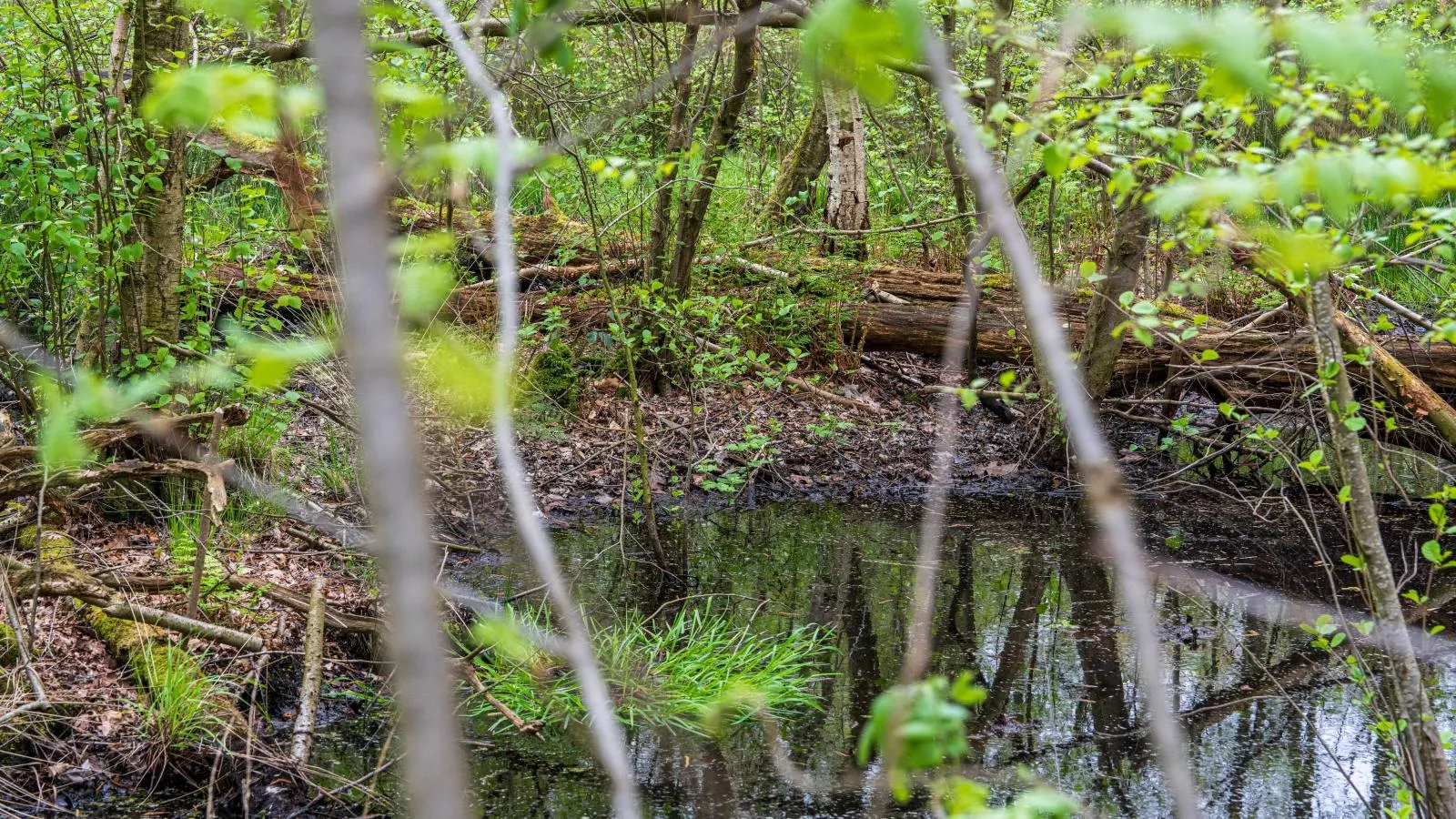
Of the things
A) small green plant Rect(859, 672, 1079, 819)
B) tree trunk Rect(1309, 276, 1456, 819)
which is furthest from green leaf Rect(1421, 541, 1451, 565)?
small green plant Rect(859, 672, 1079, 819)

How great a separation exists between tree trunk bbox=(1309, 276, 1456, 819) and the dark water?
23 centimetres

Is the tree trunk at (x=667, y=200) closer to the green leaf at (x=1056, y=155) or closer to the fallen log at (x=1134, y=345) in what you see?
the fallen log at (x=1134, y=345)

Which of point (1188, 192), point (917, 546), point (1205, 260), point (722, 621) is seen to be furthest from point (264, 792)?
point (1205, 260)

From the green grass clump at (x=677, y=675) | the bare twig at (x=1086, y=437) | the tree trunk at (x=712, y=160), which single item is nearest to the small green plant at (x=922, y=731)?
the bare twig at (x=1086, y=437)

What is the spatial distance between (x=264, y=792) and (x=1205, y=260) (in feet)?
21.3

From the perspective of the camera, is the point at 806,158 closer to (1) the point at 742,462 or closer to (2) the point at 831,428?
(2) the point at 831,428

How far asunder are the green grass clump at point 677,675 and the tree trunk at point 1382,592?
215 centimetres

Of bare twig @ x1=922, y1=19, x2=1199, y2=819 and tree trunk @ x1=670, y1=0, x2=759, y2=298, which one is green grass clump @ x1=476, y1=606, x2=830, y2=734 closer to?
tree trunk @ x1=670, y1=0, x2=759, y2=298

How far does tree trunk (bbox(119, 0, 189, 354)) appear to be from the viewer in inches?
190

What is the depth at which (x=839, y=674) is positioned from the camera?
4570 millimetres

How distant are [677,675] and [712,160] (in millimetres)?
3509

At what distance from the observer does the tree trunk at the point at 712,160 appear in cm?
673

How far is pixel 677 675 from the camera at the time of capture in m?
4.48

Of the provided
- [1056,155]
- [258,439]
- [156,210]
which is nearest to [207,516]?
[156,210]
